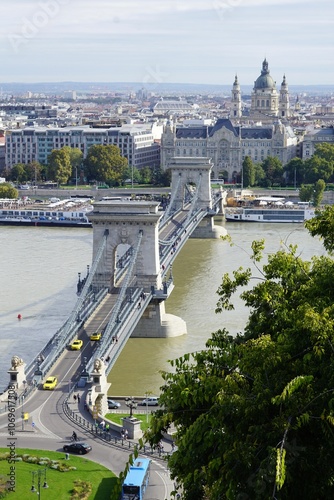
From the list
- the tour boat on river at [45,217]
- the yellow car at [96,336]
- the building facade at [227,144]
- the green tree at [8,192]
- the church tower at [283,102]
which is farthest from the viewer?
the church tower at [283,102]

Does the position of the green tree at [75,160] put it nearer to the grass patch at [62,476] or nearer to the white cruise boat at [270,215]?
the white cruise boat at [270,215]

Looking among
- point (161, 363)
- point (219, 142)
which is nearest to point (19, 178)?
point (219, 142)

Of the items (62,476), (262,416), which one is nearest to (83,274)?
(62,476)

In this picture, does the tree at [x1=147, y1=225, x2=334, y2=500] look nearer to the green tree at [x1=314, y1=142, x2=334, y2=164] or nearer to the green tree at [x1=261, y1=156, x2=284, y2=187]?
the green tree at [x1=261, y1=156, x2=284, y2=187]

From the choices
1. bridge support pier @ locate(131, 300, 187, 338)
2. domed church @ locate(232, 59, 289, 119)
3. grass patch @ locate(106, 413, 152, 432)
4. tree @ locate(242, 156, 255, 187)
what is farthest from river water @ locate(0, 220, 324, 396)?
domed church @ locate(232, 59, 289, 119)

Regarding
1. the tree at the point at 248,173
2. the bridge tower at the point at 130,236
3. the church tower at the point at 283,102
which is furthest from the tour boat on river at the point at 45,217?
the church tower at the point at 283,102

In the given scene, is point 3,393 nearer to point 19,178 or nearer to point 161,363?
point 161,363
